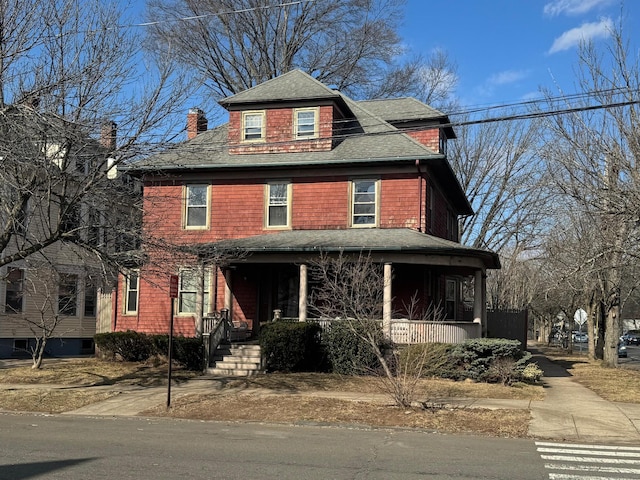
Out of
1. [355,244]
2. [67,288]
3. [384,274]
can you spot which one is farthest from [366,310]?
[67,288]

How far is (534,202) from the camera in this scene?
118ft

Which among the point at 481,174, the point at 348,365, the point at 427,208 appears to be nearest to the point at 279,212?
the point at 427,208

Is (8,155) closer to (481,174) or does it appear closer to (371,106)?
(371,106)

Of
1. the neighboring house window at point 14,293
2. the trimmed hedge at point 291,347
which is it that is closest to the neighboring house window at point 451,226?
the trimmed hedge at point 291,347

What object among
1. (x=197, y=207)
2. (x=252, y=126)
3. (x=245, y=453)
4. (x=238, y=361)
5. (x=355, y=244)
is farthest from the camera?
(x=252, y=126)

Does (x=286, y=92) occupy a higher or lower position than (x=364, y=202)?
higher

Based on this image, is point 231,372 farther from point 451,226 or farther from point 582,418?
point 451,226

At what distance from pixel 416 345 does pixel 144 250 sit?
7.68 m

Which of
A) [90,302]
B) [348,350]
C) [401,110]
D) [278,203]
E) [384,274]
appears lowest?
[348,350]

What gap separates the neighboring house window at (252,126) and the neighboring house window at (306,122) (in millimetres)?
1314

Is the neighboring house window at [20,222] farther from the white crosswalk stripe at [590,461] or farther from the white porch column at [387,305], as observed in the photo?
the white crosswalk stripe at [590,461]

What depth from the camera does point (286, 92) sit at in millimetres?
23516

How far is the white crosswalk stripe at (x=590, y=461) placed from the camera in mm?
7969

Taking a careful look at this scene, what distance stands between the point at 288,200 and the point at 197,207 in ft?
11.3
